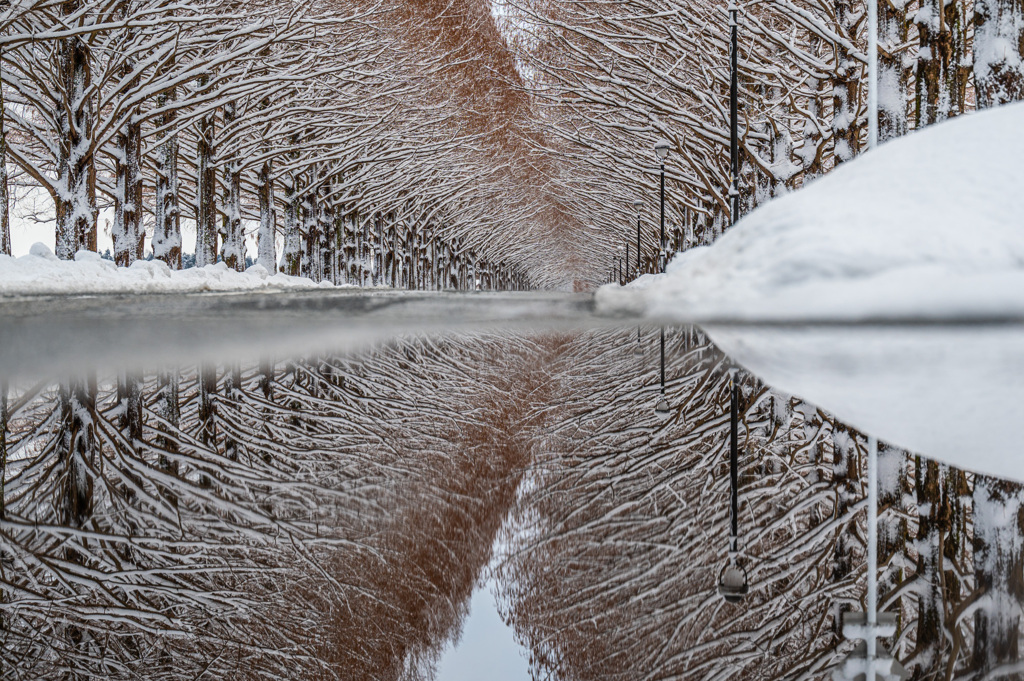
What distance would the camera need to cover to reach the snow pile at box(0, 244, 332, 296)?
7852 mm

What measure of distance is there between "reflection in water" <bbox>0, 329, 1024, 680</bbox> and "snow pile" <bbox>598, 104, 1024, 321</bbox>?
2.03 feet

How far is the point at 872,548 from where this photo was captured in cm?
208

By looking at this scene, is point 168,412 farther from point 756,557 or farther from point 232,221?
point 232,221

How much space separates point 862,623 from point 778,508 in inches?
28.2

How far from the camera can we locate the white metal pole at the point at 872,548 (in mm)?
1635

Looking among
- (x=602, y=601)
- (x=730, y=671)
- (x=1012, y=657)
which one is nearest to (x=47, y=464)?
(x=602, y=601)

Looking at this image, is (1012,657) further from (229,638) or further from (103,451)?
(103,451)

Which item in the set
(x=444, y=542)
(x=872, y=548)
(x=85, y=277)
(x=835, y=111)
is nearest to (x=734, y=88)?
(x=835, y=111)

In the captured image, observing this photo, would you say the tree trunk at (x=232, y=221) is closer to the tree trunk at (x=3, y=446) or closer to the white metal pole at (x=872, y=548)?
the tree trunk at (x=3, y=446)

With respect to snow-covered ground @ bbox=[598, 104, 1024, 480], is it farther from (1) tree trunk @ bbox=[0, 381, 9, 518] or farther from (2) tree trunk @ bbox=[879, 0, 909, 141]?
(2) tree trunk @ bbox=[879, 0, 909, 141]

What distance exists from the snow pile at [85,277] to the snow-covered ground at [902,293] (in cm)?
664

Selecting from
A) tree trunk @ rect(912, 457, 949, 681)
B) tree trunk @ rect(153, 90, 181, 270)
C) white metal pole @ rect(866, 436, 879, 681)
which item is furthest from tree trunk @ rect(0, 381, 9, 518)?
tree trunk @ rect(153, 90, 181, 270)

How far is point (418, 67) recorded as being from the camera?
18.7 m

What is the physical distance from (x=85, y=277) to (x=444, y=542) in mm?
8419
